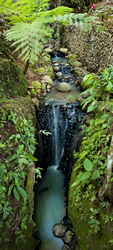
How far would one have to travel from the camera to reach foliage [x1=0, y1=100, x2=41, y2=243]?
1.76 meters

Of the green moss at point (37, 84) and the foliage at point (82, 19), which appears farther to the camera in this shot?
the green moss at point (37, 84)

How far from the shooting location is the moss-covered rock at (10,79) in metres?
2.99

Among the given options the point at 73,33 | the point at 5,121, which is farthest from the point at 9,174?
the point at 73,33

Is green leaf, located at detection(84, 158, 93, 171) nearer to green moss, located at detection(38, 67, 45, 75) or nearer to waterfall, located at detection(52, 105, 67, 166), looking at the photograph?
waterfall, located at detection(52, 105, 67, 166)

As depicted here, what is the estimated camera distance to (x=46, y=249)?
3.06 meters

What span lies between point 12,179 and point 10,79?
243cm

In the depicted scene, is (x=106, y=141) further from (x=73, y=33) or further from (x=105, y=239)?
(x=73, y=33)

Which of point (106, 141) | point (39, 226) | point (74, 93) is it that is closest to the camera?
point (106, 141)

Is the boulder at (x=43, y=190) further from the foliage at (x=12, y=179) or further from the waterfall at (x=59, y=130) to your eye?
the foliage at (x=12, y=179)

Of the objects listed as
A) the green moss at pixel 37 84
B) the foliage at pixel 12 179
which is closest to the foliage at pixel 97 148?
the foliage at pixel 12 179

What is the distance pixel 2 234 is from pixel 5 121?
165 centimetres

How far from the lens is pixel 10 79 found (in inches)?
128

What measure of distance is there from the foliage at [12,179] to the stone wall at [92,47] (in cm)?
421

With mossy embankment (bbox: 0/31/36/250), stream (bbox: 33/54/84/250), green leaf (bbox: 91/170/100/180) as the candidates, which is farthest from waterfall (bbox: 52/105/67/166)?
green leaf (bbox: 91/170/100/180)
